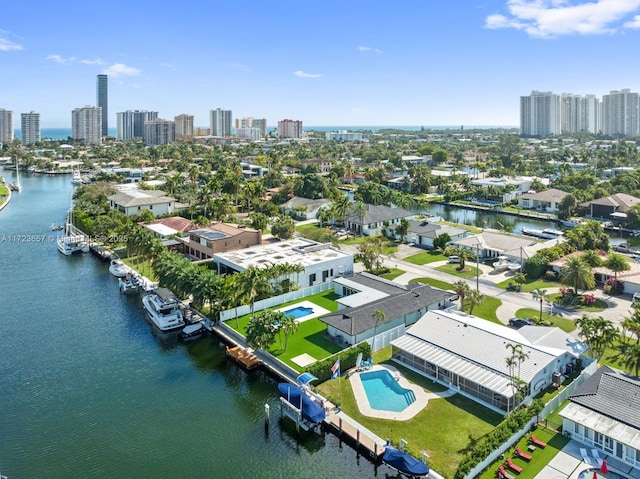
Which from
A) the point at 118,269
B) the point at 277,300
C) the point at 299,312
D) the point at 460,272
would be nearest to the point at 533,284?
the point at 460,272

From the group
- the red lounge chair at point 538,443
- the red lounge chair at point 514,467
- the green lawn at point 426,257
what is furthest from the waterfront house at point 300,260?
the red lounge chair at point 514,467

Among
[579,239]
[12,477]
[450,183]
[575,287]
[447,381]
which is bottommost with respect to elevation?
[12,477]

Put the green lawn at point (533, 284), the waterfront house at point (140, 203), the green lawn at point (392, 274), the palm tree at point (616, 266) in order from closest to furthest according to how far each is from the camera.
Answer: the palm tree at point (616, 266) < the green lawn at point (533, 284) < the green lawn at point (392, 274) < the waterfront house at point (140, 203)

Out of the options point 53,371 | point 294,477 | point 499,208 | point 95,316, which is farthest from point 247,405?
point 499,208

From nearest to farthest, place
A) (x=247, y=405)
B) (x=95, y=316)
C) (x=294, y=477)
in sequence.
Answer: (x=294, y=477) < (x=247, y=405) < (x=95, y=316)

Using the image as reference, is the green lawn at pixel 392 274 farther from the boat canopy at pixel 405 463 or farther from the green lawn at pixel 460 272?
the boat canopy at pixel 405 463

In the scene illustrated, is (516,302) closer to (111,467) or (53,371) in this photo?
(111,467)
